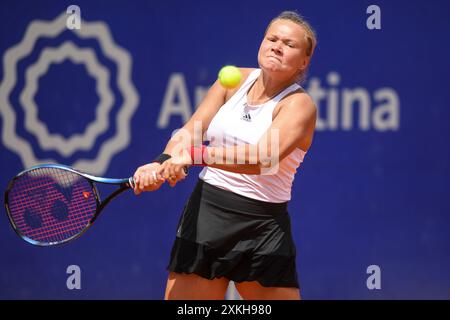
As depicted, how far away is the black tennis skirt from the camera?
326 centimetres

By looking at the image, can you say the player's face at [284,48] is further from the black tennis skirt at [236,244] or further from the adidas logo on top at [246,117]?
the black tennis skirt at [236,244]

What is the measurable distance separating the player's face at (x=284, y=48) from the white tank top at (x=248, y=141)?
0.11 metres

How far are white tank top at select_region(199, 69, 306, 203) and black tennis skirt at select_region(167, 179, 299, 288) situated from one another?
39 millimetres

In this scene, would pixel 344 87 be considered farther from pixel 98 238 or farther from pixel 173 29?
pixel 98 238

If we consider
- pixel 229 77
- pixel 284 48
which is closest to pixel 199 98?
pixel 229 77

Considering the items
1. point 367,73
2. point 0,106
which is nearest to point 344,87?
point 367,73

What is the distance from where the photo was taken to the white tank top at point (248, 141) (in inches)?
129

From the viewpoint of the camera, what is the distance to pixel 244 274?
328cm

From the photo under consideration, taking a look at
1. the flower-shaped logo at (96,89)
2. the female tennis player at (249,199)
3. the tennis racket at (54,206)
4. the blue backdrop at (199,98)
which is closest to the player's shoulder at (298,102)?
the female tennis player at (249,199)

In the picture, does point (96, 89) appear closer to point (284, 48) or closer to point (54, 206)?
point (54, 206)

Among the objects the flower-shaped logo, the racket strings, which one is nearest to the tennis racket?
the racket strings

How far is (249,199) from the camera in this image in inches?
129

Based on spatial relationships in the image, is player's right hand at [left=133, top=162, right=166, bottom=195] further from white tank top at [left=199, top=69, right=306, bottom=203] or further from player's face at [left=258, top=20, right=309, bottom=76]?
player's face at [left=258, top=20, right=309, bottom=76]
